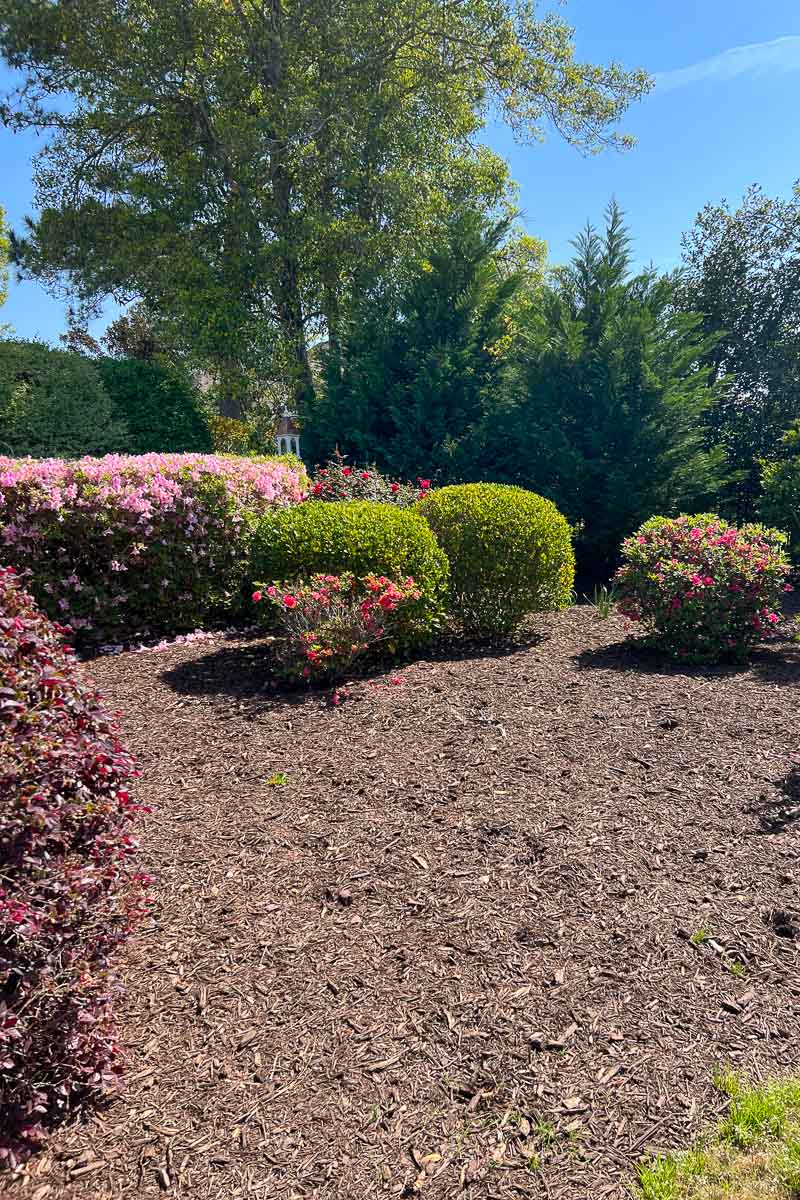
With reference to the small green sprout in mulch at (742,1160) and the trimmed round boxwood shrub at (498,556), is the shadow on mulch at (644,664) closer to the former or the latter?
the trimmed round boxwood shrub at (498,556)

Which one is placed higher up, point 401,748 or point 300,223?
point 300,223

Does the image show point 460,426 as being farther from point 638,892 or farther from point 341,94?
point 341,94

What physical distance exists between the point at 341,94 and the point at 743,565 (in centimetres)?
1355

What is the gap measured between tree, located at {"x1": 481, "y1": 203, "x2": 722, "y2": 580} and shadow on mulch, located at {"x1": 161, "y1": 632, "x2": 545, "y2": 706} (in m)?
3.43

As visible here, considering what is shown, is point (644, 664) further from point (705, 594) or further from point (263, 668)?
point (263, 668)

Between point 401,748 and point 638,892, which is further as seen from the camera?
point 401,748

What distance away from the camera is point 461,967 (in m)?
2.88

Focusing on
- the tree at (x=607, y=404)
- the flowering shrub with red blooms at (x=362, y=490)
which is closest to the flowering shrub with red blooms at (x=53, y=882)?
the flowering shrub with red blooms at (x=362, y=490)

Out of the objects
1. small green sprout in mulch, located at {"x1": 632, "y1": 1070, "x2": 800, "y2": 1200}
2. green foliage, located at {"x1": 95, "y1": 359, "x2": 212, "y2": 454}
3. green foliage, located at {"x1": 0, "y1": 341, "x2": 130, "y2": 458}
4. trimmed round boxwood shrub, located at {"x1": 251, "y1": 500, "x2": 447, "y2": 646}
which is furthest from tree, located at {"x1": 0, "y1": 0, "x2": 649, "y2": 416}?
small green sprout in mulch, located at {"x1": 632, "y1": 1070, "x2": 800, "y2": 1200}

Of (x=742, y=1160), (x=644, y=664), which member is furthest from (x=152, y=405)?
(x=742, y=1160)

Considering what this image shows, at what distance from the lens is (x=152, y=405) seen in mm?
15773

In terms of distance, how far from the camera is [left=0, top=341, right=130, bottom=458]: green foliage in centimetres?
1304

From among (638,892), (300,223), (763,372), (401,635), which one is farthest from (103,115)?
(638,892)

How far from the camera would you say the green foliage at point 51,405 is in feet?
42.8
